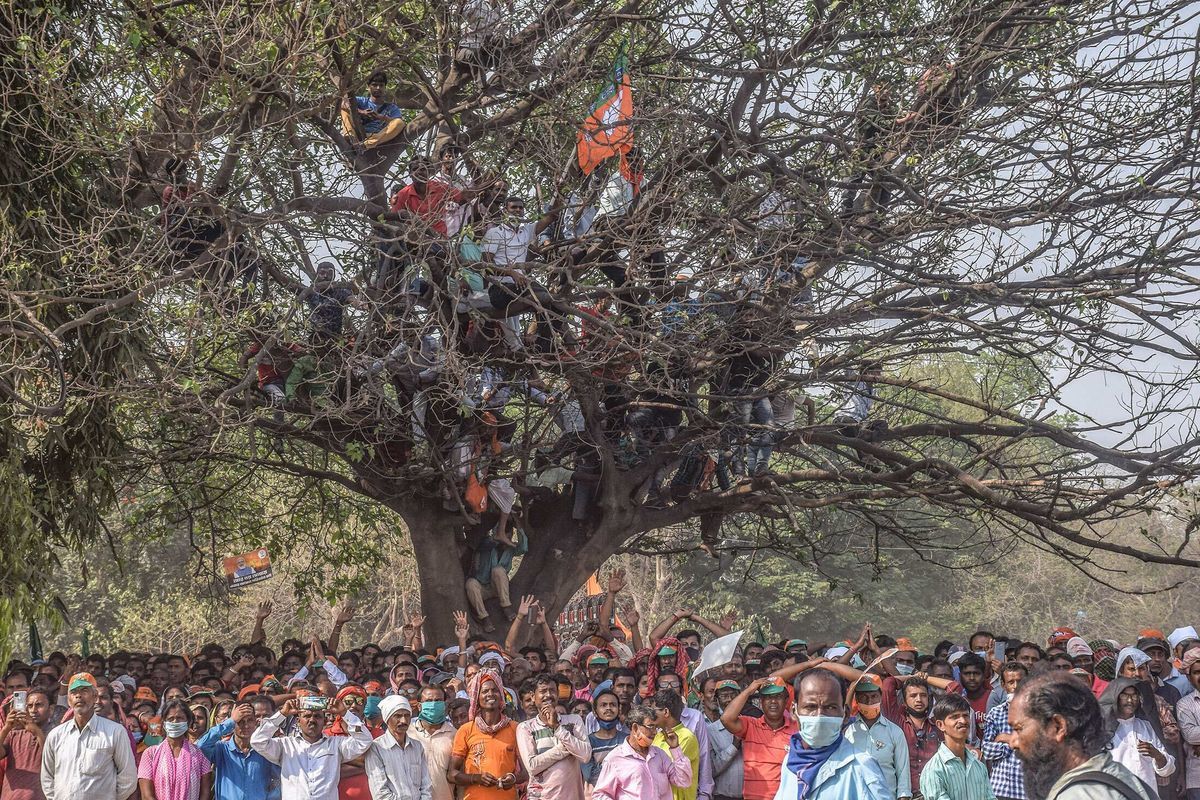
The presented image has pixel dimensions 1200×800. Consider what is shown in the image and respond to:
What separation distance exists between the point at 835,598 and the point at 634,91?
34244mm

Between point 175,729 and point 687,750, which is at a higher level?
point 175,729

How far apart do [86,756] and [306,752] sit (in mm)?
1485

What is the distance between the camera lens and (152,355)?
12.1 meters

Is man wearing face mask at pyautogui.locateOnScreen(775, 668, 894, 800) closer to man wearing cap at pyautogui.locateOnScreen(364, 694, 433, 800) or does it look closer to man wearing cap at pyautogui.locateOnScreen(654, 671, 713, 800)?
man wearing cap at pyautogui.locateOnScreen(654, 671, 713, 800)

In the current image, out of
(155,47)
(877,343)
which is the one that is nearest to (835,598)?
(877,343)

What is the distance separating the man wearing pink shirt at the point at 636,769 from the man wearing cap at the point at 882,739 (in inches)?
52.1

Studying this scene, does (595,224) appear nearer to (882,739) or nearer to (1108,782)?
(882,739)

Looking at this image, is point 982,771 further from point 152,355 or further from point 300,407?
point 152,355

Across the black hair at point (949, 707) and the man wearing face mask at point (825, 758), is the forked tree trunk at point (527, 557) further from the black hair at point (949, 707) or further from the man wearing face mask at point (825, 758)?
the man wearing face mask at point (825, 758)

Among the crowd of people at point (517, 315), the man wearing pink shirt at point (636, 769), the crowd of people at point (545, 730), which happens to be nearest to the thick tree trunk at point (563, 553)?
the crowd of people at point (517, 315)

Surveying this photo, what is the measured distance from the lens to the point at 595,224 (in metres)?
11.8

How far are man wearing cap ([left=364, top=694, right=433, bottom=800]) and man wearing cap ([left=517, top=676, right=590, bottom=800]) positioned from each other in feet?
2.28

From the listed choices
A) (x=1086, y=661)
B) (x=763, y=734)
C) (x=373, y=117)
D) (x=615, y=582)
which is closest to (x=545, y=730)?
(x=763, y=734)

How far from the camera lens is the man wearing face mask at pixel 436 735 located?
966cm
